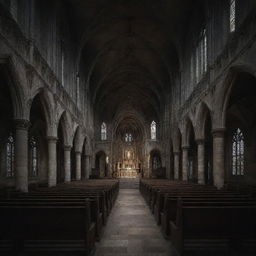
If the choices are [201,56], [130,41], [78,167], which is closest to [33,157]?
[78,167]

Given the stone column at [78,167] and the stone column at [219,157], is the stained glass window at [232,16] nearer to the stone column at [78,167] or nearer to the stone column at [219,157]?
the stone column at [219,157]

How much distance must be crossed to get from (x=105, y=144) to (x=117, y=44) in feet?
67.9

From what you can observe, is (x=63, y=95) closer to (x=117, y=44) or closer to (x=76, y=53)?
(x=76, y=53)

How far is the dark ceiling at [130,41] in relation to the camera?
82.2 ft

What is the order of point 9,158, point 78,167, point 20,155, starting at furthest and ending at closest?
point 78,167 < point 9,158 < point 20,155

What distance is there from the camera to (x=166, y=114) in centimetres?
4131

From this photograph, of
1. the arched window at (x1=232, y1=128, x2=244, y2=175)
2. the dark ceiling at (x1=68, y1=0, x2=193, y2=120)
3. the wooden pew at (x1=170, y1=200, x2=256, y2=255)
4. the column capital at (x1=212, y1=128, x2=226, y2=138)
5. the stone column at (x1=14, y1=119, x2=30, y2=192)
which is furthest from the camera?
the arched window at (x1=232, y1=128, x2=244, y2=175)

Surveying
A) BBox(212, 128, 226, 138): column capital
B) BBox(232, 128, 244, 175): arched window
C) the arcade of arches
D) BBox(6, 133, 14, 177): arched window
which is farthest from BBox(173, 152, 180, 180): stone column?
BBox(6, 133, 14, 177): arched window

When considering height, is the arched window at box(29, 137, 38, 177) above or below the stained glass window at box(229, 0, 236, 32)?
below

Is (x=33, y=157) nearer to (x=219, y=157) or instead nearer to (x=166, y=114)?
(x=166, y=114)

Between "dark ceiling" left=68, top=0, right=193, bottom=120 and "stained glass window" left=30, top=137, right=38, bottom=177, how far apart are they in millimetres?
10211

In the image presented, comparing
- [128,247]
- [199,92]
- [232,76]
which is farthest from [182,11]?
[128,247]

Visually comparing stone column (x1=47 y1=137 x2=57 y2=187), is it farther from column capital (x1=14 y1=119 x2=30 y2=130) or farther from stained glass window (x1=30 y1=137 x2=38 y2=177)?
stained glass window (x1=30 y1=137 x2=38 y2=177)

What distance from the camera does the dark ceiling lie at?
2505cm
